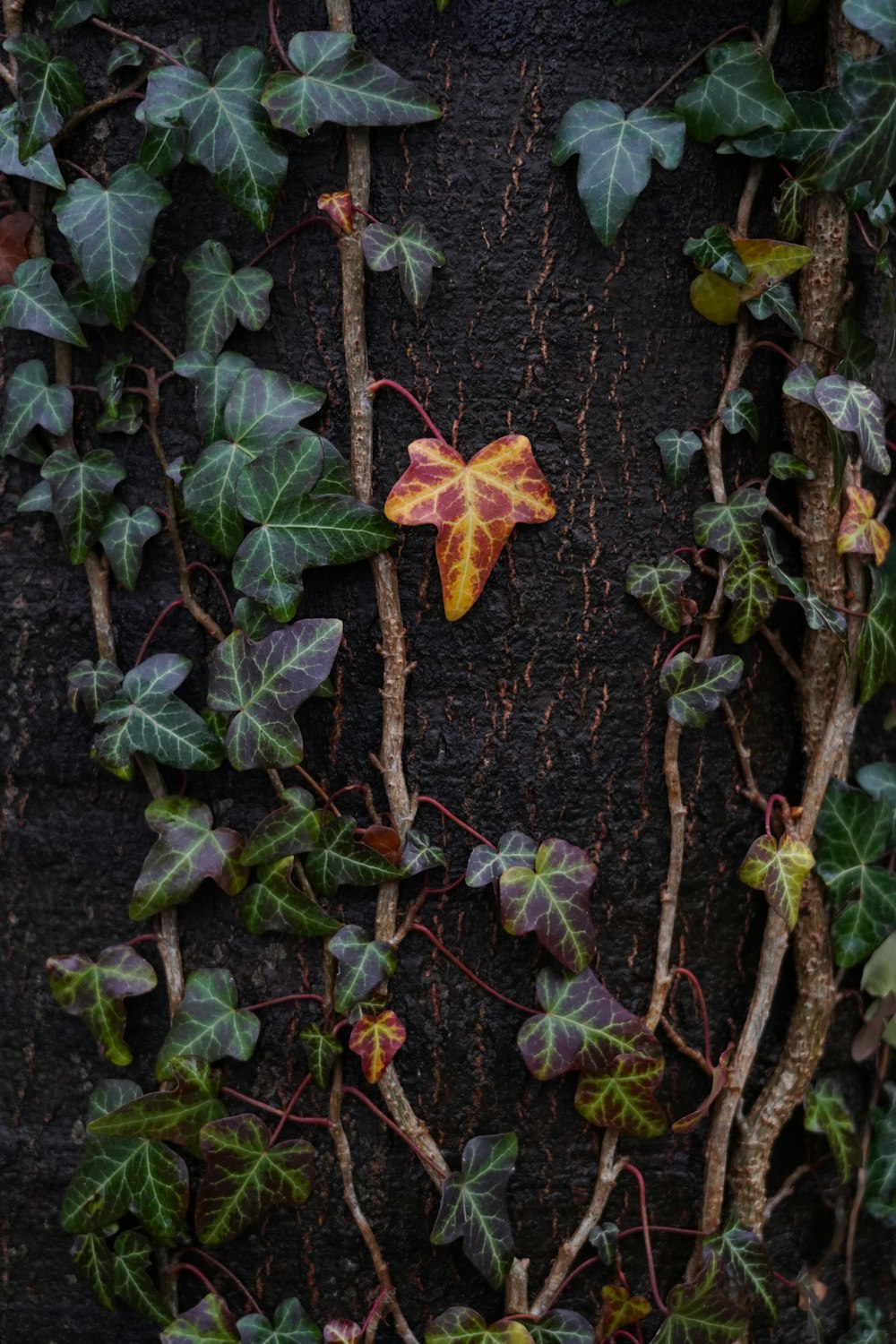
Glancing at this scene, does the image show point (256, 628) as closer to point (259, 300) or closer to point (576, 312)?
point (259, 300)

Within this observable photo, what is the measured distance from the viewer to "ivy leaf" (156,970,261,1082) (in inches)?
45.6

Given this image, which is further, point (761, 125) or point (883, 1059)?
point (883, 1059)

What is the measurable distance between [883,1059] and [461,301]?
103 cm

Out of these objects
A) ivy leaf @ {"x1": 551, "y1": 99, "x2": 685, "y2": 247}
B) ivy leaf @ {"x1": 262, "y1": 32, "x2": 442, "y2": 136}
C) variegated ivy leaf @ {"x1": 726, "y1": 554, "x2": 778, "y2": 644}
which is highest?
ivy leaf @ {"x1": 262, "y1": 32, "x2": 442, "y2": 136}

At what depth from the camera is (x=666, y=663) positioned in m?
1.15

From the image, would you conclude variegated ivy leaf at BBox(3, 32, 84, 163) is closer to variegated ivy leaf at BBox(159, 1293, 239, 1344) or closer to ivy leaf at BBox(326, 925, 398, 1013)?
ivy leaf at BBox(326, 925, 398, 1013)

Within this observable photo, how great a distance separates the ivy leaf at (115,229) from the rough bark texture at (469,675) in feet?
0.14

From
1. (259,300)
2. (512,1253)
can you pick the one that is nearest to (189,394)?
(259,300)

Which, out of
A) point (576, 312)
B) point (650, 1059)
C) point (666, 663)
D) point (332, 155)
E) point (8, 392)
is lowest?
point (650, 1059)

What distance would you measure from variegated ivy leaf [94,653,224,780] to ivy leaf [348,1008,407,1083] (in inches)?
12.7

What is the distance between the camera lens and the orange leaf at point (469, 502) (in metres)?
1.09

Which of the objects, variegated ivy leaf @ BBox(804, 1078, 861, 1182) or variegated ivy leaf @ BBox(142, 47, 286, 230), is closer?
variegated ivy leaf @ BBox(142, 47, 286, 230)

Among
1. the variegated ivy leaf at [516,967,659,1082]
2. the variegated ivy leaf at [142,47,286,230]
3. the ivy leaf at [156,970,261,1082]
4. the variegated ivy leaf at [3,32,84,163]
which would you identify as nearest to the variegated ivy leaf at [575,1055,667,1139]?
the variegated ivy leaf at [516,967,659,1082]

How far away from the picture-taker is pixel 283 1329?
3.82 ft
